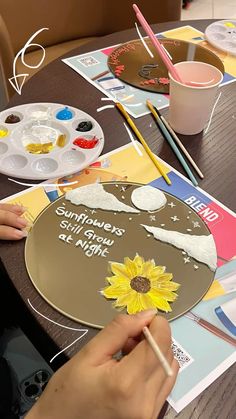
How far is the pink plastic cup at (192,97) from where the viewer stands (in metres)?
0.80

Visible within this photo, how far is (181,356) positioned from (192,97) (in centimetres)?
46

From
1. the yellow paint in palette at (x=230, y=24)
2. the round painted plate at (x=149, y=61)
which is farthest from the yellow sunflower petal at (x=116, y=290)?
the yellow paint in palette at (x=230, y=24)

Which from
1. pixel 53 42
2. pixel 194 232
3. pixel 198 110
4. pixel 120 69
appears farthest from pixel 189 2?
pixel 194 232

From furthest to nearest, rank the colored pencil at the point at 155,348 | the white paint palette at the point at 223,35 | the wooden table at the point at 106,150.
Answer: 1. the white paint palette at the point at 223,35
2. the wooden table at the point at 106,150
3. the colored pencil at the point at 155,348

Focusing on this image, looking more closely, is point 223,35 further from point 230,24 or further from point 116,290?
point 116,290

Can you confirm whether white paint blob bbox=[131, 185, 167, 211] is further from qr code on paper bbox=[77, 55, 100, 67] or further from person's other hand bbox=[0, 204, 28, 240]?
qr code on paper bbox=[77, 55, 100, 67]

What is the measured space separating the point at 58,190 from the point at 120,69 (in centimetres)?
43

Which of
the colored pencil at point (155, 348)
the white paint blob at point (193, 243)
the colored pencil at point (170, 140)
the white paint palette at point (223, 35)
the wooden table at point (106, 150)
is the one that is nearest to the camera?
the colored pencil at point (155, 348)

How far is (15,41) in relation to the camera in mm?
1444

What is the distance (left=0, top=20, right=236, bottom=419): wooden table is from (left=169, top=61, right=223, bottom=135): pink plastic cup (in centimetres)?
3

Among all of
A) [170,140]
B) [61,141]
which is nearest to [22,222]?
[61,141]

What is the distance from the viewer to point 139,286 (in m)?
0.60

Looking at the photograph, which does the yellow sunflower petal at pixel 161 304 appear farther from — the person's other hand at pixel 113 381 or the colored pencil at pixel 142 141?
the colored pencil at pixel 142 141

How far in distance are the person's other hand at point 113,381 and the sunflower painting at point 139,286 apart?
97mm
